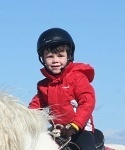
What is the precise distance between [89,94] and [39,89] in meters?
0.68

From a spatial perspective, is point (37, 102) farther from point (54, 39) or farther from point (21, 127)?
point (21, 127)

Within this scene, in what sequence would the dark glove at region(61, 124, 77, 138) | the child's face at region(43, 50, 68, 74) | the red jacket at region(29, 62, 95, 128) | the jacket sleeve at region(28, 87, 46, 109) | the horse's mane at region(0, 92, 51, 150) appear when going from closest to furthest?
the horse's mane at region(0, 92, 51, 150) → the dark glove at region(61, 124, 77, 138) → the red jacket at region(29, 62, 95, 128) → the child's face at region(43, 50, 68, 74) → the jacket sleeve at region(28, 87, 46, 109)

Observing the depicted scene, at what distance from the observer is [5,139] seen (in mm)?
4277

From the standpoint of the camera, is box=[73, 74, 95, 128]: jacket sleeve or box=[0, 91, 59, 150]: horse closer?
box=[0, 91, 59, 150]: horse

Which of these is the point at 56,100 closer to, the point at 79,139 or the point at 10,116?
the point at 79,139

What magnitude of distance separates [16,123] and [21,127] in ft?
0.23

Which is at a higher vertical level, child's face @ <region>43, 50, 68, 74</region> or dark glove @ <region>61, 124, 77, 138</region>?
child's face @ <region>43, 50, 68, 74</region>

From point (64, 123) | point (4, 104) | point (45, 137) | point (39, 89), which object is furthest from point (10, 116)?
point (39, 89)

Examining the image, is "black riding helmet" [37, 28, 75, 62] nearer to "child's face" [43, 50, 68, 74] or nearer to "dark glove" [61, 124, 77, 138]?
"child's face" [43, 50, 68, 74]

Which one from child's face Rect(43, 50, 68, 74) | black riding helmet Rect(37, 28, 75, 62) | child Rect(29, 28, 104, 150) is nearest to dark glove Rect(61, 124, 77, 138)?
child Rect(29, 28, 104, 150)

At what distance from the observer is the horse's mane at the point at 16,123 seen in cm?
431

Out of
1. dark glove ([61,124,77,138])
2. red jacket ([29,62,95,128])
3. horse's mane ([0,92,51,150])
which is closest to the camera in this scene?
horse's mane ([0,92,51,150])

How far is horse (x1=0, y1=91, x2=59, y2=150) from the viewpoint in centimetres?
433

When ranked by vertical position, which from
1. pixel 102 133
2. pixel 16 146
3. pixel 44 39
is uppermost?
pixel 44 39
